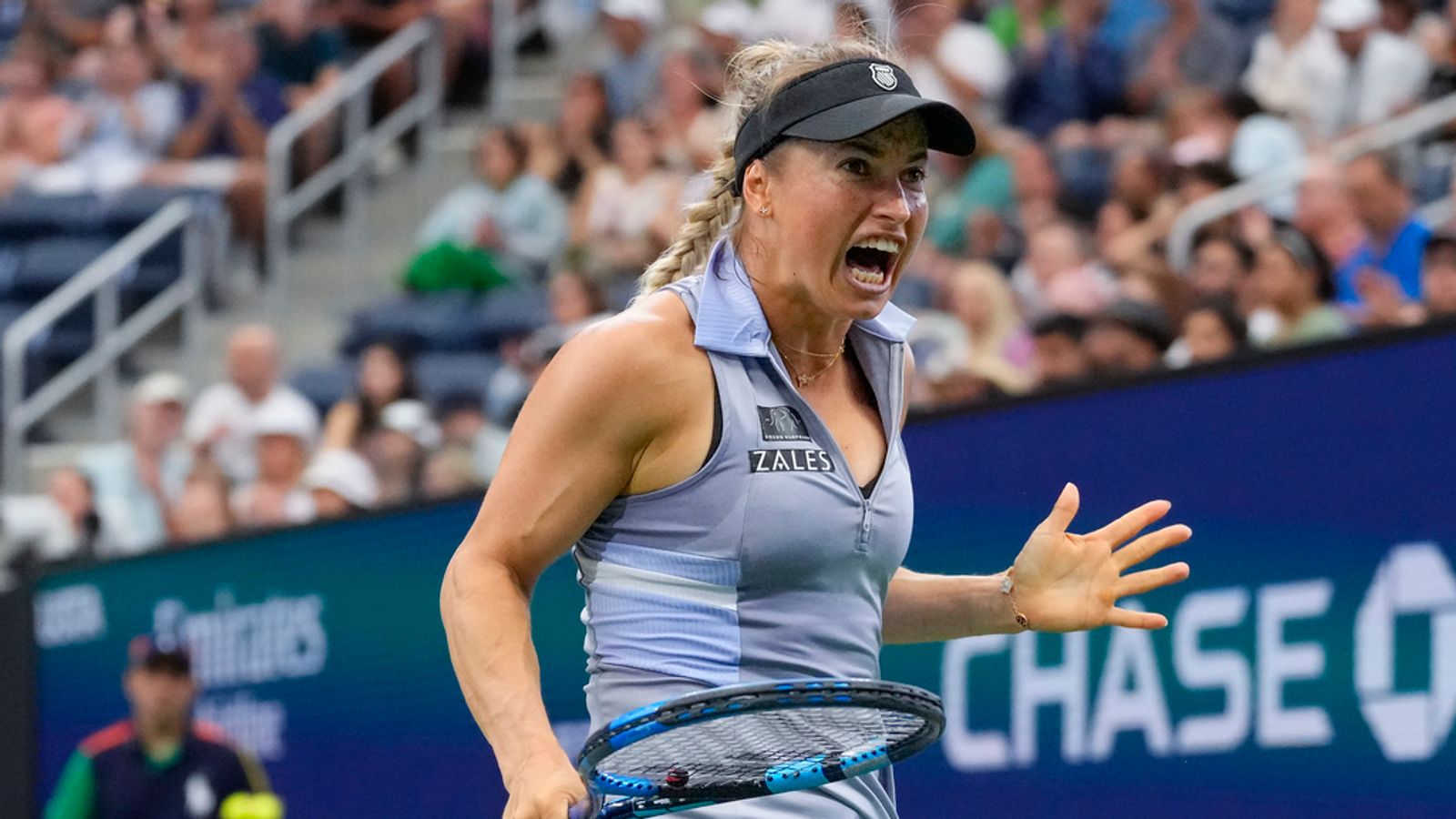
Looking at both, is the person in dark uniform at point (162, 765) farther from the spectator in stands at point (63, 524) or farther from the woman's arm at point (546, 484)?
the woman's arm at point (546, 484)

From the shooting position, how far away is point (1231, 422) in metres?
5.23

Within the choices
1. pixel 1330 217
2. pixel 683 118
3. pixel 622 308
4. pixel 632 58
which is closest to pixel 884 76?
pixel 1330 217

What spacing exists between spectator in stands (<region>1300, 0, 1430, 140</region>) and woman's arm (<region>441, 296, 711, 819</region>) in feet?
19.0

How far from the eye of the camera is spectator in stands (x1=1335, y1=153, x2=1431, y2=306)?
7125 mm

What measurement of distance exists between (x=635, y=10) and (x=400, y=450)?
3566 millimetres

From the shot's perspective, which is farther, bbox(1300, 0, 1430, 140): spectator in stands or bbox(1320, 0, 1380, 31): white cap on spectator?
bbox(1320, 0, 1380, 31): white cap on spectator

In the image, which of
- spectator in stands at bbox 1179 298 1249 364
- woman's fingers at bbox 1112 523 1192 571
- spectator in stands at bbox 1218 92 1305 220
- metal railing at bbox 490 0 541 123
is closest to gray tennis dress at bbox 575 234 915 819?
woman's fingers at bbox 1112 523 1192 571

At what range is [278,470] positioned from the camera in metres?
10.0

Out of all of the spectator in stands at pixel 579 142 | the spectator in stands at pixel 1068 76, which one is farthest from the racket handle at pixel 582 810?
the spectator in stands at pixel 579 142

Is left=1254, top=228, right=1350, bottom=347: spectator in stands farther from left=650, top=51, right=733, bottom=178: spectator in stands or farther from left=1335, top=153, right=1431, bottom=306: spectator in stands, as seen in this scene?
left=650, top=51, right=733, bottom=178: spectator in stands

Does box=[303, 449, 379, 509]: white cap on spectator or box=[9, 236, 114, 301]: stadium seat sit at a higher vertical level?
box=[9, 236, 114, 301]: stadium seat

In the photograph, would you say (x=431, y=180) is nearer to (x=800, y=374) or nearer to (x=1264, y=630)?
(x=1264, y=630)

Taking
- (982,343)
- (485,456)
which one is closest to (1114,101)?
(982,343)

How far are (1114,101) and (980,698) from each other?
440cm
